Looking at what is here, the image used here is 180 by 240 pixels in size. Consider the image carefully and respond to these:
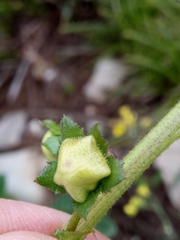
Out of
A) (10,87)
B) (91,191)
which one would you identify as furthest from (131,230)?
(91,191)

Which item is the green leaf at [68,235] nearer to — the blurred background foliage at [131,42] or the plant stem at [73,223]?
the plant stem at [73,223]

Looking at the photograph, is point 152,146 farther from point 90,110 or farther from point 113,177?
point 90,110

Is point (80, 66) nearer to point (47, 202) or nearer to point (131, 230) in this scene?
point (47, 202)

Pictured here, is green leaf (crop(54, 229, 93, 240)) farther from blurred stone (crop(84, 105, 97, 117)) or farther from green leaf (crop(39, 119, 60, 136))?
blurred stone (crop(84, 105, 97, 117))

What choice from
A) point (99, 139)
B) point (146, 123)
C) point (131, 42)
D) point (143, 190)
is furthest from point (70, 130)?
point (131, 42)

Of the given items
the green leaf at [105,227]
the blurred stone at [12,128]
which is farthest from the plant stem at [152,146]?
the blurred stone at [12,128]

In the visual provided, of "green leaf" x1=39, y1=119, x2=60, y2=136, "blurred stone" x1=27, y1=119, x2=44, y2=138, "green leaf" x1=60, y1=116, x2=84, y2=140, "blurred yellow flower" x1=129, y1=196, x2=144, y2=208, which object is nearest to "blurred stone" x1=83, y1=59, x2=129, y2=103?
"blurred stone" x1=27, y1=119, x2=44, y2=138
